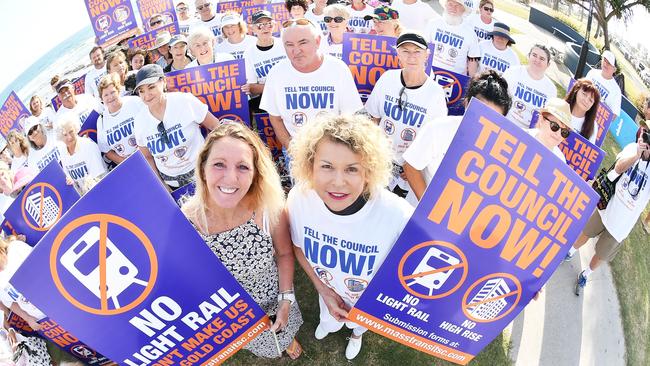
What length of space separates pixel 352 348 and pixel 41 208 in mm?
3437

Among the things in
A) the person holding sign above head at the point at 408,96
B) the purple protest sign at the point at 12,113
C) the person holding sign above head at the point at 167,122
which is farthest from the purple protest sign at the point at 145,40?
the person holding sign above head at the point at 408,96

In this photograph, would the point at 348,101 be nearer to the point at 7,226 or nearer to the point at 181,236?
the point at 181,236

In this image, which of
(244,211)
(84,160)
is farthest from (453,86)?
(84,160)

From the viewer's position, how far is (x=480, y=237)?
219 centimetres

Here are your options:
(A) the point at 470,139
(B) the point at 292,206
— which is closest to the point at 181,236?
(B) the point at 292,206

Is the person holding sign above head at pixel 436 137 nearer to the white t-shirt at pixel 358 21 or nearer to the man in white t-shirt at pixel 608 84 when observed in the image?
the man in white t-shirt at pixel 608 84

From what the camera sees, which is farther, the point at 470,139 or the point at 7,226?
the point at 7,226

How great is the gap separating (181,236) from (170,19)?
Result: 8492mm

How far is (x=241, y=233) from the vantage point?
8.54 ft

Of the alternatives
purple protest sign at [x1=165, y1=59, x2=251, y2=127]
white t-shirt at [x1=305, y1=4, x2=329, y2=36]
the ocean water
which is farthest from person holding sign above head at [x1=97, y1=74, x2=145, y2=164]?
the ocean water

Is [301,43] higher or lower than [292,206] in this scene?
higher

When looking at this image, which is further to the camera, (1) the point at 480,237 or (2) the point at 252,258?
(2) the point at 252,258

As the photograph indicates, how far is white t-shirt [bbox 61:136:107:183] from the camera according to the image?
5.06 meters

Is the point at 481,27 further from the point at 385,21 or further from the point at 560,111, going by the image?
the point at 560,111
